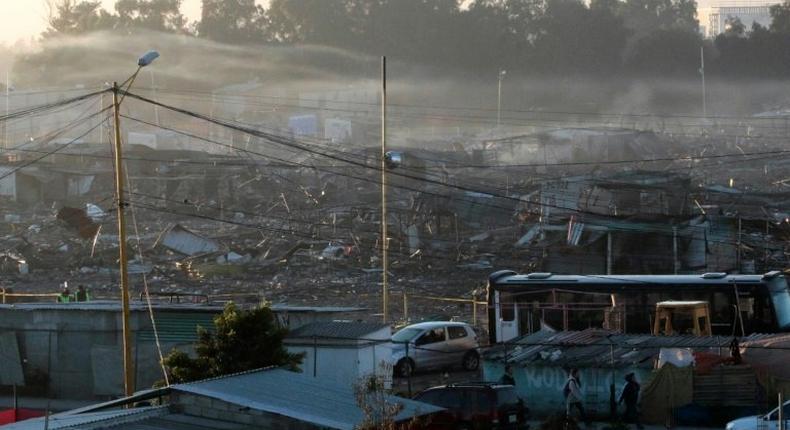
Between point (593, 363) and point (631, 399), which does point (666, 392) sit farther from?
point (593, 363)

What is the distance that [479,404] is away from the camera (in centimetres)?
A: 1330

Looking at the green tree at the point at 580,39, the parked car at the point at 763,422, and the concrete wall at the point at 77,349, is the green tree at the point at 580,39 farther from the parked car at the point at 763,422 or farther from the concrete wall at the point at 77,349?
the parked car at the point at 763,422

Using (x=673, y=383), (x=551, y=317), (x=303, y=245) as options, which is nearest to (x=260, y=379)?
(x=673, y=383)

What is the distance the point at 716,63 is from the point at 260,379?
7890 centimetres

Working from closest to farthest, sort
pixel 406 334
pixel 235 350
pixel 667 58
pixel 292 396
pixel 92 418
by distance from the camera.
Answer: pixel 92 418, pixel 292 396, pixel 235 350, pixel 406 334, pixel 667 58

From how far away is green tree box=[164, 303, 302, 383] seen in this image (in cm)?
1289

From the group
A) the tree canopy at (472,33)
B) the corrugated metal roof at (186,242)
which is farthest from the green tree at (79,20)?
the corrugated metal roof at (186,242)

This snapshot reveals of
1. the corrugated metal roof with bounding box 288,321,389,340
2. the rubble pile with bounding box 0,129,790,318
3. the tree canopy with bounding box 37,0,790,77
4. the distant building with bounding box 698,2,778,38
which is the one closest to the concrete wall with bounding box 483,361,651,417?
the corrugated metal roof with bounding box 288,321,389,340

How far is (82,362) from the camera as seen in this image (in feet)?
56.3

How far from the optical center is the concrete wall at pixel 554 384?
49.4 feet

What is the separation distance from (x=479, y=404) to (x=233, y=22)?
76.1 m

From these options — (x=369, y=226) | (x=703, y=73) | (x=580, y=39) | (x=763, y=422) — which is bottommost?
(x=369, y=226)

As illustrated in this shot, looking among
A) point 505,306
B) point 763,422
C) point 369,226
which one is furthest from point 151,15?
point 763,422

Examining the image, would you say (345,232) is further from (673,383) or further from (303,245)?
(673,383)
